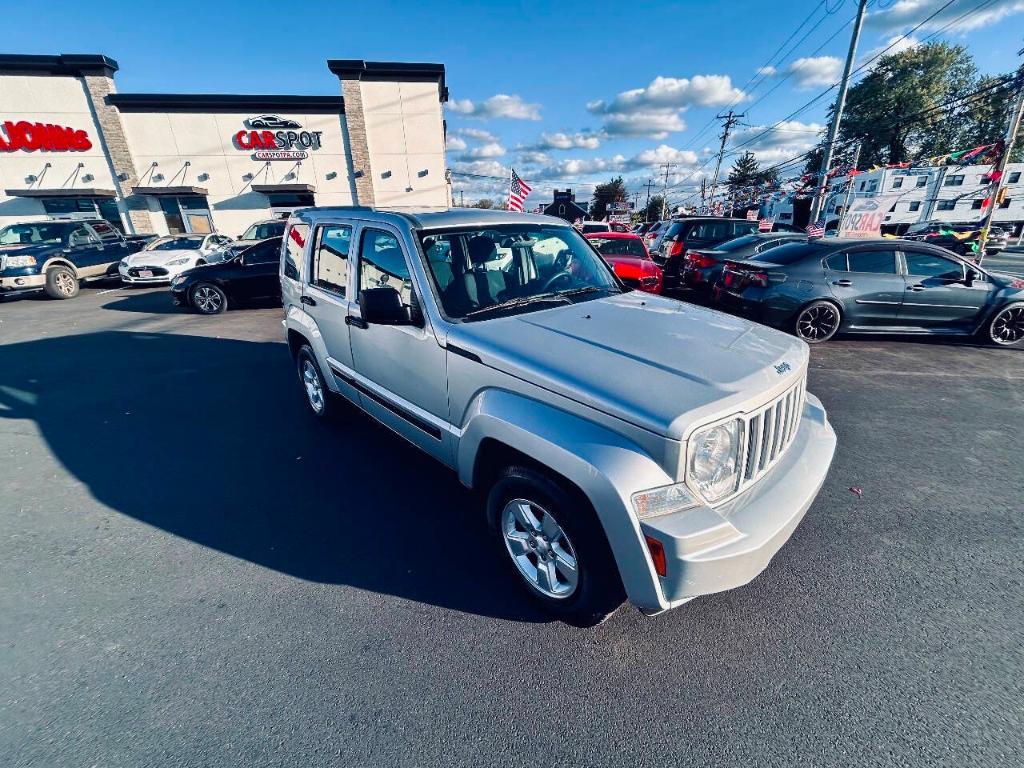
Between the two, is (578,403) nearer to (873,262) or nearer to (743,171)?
(873,262)

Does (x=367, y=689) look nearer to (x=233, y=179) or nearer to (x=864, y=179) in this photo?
(x=233, y=179)

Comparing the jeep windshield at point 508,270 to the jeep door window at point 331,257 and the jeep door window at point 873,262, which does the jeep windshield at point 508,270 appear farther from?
the jeep door window at point 873,262

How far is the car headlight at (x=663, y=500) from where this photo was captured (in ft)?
5.49

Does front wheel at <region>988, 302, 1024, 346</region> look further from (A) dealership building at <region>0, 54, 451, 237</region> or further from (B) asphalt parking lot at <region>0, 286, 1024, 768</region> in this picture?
(A) dealership building at <region>0, 54, 451, 237</region>

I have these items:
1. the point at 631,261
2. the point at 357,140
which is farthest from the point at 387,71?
the point at 631,261

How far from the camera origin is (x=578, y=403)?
187 cm

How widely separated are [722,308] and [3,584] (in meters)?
8.49

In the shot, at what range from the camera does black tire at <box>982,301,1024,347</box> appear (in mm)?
6488

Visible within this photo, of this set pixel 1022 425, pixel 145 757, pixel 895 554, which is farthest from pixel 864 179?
pixel 145 757

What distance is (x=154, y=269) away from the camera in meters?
12.4

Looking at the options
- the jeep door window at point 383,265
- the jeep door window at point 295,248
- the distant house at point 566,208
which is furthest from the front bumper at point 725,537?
the distant house at point 566,208

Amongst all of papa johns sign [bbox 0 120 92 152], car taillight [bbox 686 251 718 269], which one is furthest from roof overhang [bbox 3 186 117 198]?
car taillight [bbox 686 251 718 269]

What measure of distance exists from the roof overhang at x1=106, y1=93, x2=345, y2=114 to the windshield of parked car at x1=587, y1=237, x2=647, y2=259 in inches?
716

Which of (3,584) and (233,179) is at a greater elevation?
(233,179)
